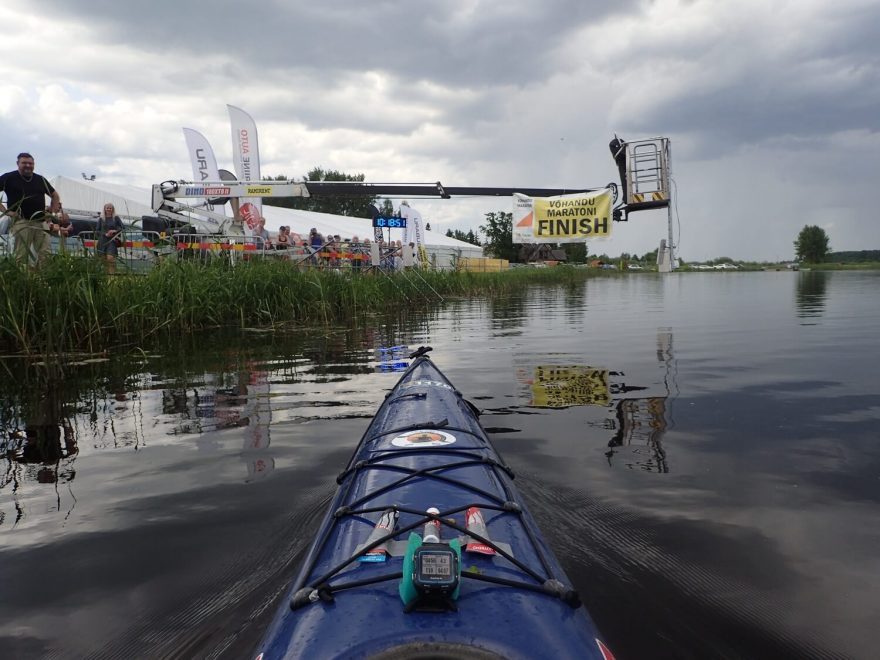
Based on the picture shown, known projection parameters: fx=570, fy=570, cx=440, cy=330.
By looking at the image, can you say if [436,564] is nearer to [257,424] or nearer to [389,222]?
[257,424]

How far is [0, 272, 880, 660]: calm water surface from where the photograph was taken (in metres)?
2.32

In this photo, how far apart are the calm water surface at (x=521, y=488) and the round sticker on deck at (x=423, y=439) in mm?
684

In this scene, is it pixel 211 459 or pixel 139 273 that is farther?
pixel 139 273

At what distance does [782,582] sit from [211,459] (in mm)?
3608

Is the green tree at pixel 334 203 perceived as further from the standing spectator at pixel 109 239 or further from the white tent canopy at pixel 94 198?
the standing spectator at pixel 109 239

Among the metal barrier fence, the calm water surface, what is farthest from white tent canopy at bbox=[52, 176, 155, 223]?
the calm water surface

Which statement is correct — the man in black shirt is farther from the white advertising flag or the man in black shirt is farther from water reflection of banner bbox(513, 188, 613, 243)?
the white advertising flag

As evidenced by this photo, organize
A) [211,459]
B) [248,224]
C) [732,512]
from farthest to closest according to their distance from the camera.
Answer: [248,224], [211,459], [732,512]

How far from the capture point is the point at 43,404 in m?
5.46

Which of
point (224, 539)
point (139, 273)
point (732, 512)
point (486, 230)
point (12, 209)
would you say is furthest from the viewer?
point (486, 230)

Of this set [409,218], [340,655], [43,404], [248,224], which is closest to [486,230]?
[409,218]

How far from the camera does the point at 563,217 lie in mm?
14859

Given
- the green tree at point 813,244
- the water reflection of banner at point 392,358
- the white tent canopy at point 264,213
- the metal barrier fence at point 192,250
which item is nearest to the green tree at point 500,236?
the white tent canopy at point 264,213

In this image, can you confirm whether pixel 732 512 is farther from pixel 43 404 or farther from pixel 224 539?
pixel 43 404
